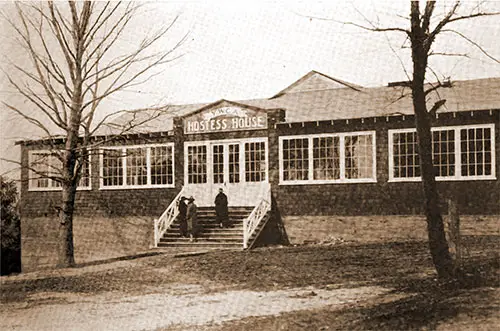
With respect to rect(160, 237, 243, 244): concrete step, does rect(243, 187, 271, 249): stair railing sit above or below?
above

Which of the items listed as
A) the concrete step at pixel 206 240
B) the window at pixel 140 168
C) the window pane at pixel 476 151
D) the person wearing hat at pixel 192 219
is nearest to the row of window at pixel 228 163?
the window at pixel 140 168

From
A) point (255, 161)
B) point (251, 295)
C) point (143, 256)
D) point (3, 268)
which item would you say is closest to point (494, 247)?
point (251, 295)

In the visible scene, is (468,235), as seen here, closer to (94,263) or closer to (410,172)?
(410,172)

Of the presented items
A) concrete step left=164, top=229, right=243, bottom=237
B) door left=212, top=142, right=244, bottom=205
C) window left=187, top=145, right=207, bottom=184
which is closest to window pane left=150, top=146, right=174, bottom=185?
window left=187, top=145, right=207, bottom=184

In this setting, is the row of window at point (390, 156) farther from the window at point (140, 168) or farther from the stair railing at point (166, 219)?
the window at point (140, 168)

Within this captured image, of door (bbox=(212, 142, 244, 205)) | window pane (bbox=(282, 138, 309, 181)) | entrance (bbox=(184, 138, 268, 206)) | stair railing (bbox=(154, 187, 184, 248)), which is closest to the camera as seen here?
window pane (bbox=(282, 138, 309, 181))

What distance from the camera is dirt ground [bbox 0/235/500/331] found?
815 centimetres

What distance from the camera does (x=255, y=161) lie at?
18.3 metres

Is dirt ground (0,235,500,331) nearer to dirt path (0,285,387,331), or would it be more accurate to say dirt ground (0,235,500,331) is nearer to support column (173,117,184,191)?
dirt path (0,285,387,331)

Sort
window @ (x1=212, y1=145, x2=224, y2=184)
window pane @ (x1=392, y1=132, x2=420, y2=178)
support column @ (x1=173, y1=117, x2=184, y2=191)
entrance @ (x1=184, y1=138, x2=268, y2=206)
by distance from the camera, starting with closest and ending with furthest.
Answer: window pane @ (x1=392, y1=132, x2=420, y2=178) < entrance @ (x1=184, y1=138, x2=268, y2=206) < window @ (x1=212, y1=145, x2=224, y2=184) < support column @ (x1=173, y1=117, x2=184, y2=191)

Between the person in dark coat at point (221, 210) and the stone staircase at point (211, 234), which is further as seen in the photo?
the person in dark coat at point (221, 210)

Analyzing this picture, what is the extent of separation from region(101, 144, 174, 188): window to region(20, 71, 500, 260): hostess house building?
4cm

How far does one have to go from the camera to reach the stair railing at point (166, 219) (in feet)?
58.9

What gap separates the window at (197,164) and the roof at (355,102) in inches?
47.6
